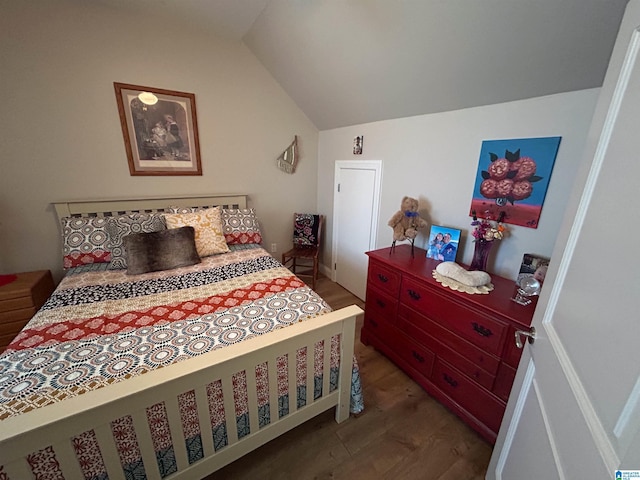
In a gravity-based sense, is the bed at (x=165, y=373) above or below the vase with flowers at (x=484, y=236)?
below

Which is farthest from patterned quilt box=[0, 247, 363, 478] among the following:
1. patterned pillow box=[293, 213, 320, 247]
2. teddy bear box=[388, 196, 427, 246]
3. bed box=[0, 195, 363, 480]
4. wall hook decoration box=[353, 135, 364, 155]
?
wall hook decoration box=[353, 135, 364, 155]

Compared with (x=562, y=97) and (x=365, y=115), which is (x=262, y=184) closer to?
(x=365, y=115)

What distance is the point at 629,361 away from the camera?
0.49m

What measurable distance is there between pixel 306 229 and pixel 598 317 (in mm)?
2796

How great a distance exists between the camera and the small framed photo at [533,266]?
1.38 meters

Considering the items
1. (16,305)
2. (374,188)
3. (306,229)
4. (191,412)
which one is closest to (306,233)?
(306,229)

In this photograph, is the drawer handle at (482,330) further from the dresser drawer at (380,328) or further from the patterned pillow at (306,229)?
the patterned pillow at (306,229)

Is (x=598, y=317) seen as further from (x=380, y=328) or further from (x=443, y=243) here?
(x=380, y=328)

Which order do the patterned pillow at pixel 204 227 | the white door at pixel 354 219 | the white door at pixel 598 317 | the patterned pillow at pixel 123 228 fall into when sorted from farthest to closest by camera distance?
1. the white door at pixel 354 219
2. the patterned pillow at pixel 204 227
3. the patterned pillow at pixel 123 228
4. the white door at pixel 598 317

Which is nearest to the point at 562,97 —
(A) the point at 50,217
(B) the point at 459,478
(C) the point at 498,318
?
(C) the point at 498,318

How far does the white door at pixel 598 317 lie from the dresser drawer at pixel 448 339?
49 centimetres

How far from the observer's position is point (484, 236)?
61.8 inches

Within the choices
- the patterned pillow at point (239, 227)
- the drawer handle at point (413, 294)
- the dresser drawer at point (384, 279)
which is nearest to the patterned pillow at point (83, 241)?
the patterned pillow at point (239, 227)

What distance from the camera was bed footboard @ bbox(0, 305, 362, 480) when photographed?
0.79 metres
